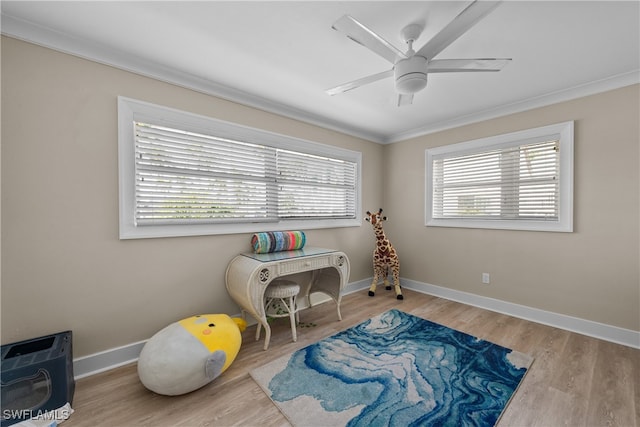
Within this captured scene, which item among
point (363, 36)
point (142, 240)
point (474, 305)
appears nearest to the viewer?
point (363, 36)

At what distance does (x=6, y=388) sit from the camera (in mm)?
1401

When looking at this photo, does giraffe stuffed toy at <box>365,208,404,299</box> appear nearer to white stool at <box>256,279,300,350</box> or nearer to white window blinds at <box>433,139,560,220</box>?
white window blinds at <box>433,139,560,220</box>

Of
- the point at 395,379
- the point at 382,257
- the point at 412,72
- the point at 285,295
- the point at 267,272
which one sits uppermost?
the point at 412,72

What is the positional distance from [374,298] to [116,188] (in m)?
3.10

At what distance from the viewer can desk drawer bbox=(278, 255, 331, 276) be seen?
7.68 ft

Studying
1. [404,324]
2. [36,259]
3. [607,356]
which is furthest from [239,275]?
[607,356]

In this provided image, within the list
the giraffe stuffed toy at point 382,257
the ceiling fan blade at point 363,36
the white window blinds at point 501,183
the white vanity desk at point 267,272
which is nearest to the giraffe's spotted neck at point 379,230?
the giraffe stuffed toy at point 382,257

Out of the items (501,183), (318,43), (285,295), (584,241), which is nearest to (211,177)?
(285,295)

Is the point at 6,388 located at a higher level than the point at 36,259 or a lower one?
lower

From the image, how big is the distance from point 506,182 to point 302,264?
258cm

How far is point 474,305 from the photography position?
10.8 feet

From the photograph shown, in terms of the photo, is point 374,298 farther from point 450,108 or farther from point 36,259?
point 36,259

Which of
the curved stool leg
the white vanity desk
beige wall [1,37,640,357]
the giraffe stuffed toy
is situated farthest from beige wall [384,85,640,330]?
the curved stool leg

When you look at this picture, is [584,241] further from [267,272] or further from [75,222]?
[75,222]
